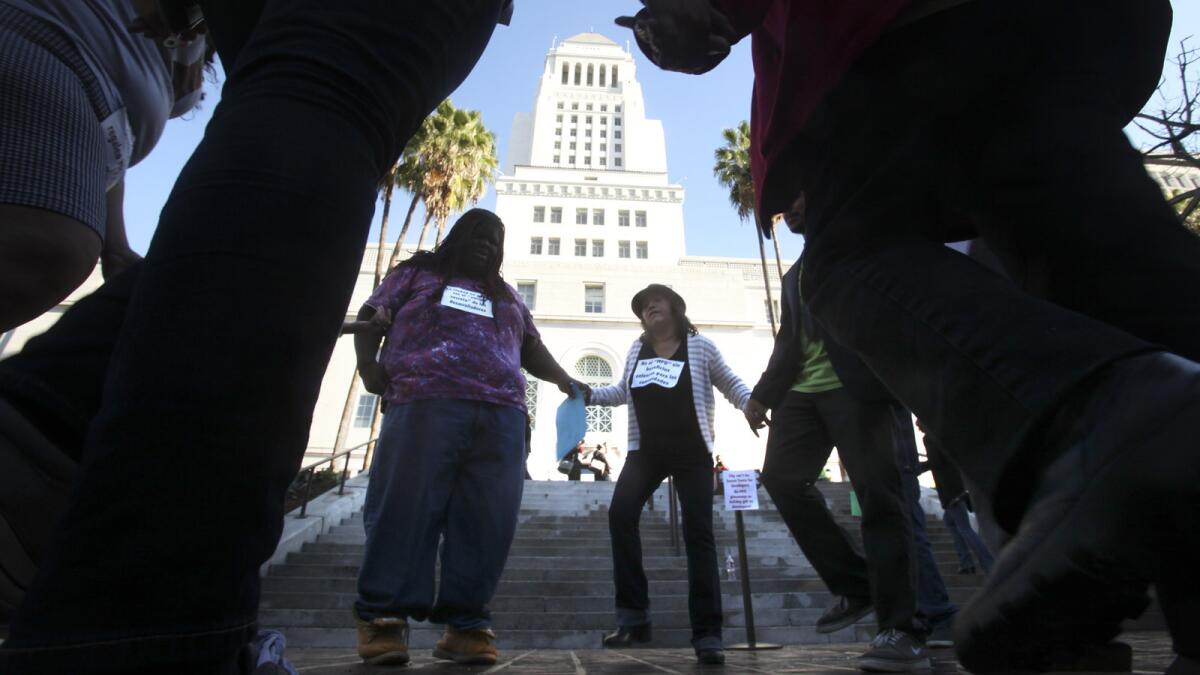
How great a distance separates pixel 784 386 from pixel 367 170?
318 cm

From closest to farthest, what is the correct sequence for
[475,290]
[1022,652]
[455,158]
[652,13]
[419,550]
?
1. [1022,652]
2. [652,13]
3. [419,550]
4. [475,290]
5. [455,158]

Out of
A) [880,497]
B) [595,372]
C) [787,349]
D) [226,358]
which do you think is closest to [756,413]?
[787,349]

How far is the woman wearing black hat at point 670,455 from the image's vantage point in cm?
359

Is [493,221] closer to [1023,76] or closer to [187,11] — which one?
[187,11]

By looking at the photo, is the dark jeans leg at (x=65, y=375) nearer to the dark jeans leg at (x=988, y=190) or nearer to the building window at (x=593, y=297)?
the dark jeans leg at (x=988, y=190)

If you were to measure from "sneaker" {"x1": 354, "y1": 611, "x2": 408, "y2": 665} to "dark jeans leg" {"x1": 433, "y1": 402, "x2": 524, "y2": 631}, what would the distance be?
22 centimetres

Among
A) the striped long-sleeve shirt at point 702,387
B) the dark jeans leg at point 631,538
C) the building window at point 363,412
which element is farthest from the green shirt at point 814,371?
the building window at point 363,412

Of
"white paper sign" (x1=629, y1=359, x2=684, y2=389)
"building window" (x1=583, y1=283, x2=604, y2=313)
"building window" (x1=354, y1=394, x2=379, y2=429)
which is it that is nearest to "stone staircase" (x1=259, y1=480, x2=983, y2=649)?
"white paper sign" (x1=629, y1=359, x2=684, y2=389)

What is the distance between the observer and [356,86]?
82 centimetres

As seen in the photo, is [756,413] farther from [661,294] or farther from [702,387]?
[661,294]

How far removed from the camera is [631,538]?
3.78 metres

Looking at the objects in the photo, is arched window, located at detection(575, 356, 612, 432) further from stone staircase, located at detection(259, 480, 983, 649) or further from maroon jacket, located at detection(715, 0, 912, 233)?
maroon jacket, located at detection(715, 0, 912, 233)

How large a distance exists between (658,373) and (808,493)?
1.19 meters

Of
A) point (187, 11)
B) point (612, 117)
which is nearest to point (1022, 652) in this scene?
point (187, 11)
